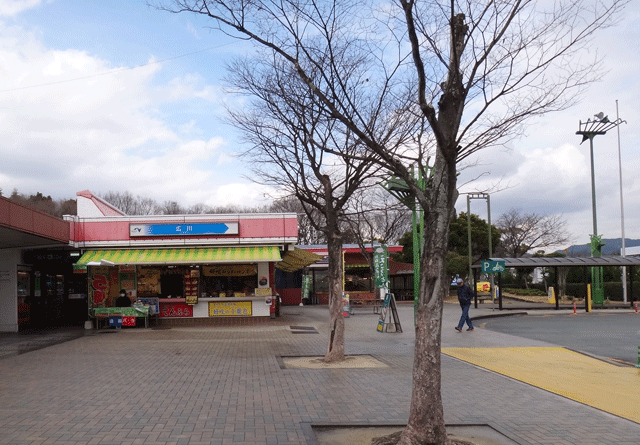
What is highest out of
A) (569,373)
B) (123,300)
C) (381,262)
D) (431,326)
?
(381,262)

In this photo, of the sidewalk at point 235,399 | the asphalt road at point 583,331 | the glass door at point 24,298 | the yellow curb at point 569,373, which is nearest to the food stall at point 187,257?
the glass door at point 24,298

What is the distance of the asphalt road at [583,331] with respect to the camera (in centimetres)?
1498

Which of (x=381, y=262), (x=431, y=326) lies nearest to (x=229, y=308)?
(x=381, y=262)

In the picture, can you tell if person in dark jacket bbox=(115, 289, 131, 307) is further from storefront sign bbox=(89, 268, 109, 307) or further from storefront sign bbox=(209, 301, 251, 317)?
storefront sign bbox=(209, 301, 251, 317)

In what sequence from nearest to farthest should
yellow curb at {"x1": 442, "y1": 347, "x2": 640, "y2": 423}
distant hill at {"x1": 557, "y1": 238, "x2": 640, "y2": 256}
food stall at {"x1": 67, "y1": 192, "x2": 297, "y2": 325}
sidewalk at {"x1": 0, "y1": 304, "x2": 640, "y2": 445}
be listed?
sidewalk at {"x1": 0, "y1": 304, "x2": 640, "y2": 445} < yellow curb at {"x1": 442, "y1": 347, "x2": 640, "y2": 423} < food stall at {"x1": 67, "y1": 192, "x2": 297, "y2": 325} < distant hill at {"x1": 557, "y1": 238, "x2": 640, "y2": 256}

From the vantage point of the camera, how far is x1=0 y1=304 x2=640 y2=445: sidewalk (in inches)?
271

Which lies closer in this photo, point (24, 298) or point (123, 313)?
point (123, 313)

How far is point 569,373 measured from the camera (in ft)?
37.6

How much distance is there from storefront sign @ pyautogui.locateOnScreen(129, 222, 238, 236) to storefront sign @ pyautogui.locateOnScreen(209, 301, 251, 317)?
2732 millimetres

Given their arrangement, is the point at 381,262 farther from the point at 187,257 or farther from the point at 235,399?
the point at 235,399

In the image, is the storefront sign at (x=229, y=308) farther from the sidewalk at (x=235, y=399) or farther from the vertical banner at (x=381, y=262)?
the sidewalk at (x=235, y=399)

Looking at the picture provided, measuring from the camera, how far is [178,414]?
7.75m

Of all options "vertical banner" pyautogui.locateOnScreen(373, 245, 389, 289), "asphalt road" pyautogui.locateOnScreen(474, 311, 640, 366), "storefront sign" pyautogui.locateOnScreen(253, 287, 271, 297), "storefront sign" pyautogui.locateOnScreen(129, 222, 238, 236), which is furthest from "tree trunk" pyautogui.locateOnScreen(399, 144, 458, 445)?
"vertical banner" pyautogui.locateOnScreen(373, 245, 389, 289)

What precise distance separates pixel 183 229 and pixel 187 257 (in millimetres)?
1247
